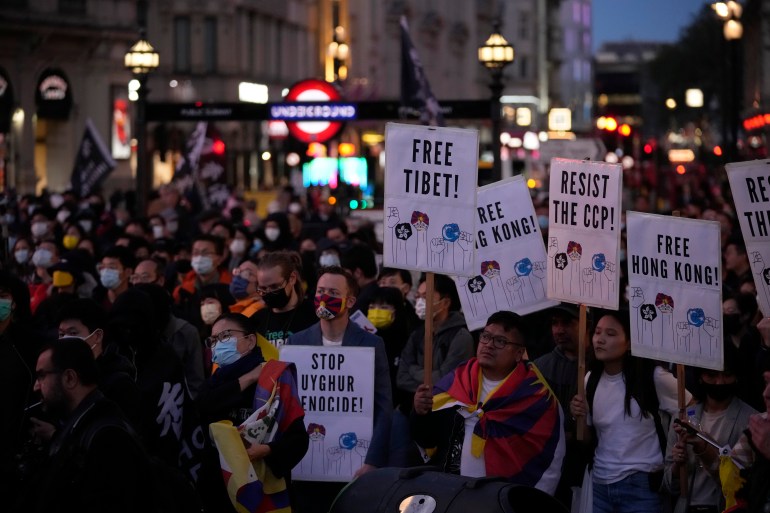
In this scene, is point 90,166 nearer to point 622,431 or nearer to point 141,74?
point 141,74

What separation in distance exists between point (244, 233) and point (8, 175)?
25.7 meters

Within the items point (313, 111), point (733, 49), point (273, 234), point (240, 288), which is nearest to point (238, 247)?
point (273, 234)

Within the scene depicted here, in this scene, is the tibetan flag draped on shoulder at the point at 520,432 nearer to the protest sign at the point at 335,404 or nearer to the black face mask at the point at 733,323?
the protest sign at the point at 335,404

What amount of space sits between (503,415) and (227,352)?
1.48 meters

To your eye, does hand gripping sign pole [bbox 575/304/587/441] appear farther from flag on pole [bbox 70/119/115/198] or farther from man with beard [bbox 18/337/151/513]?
flag on pole [bbox 70/119/115/198]

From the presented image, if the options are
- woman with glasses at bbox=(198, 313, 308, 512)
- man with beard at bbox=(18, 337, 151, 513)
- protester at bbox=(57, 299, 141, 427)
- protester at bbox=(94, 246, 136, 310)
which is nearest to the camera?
man with beard at bbox=(18, 337, 151, 513)

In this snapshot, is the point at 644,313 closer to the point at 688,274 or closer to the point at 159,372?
the point at 688,274

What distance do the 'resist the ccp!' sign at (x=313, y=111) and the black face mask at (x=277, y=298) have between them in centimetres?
1342

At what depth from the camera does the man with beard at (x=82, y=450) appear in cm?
623

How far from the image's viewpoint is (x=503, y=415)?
324 inches

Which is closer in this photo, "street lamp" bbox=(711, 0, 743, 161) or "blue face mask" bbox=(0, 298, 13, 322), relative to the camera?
"blue face mask" bbox=(0, 298, 13, 322)

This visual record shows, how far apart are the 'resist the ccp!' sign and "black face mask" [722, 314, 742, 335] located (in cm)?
1218

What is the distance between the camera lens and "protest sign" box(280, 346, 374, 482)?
9258mm

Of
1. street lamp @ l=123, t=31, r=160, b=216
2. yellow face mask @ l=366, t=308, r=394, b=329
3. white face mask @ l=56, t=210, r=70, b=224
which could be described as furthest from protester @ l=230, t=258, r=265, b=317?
white face mask @ l=56, t=210, r=70, b=224
